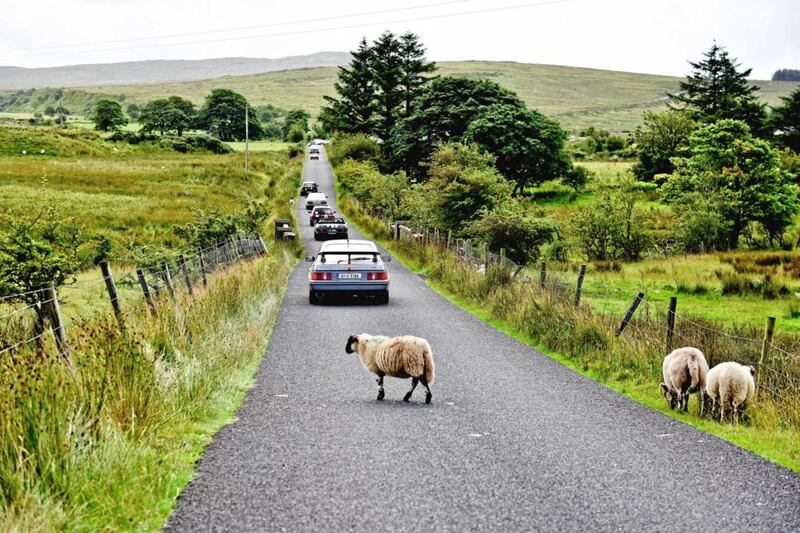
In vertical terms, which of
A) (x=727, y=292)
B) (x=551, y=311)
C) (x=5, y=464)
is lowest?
(x=727, y=292)

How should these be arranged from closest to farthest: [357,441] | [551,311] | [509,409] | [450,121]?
[357,441] → [509,409] → [551,311] → [450,121]

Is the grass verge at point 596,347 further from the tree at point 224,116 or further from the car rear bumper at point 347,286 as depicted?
the tree at point 224,116

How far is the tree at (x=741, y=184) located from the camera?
42.0m

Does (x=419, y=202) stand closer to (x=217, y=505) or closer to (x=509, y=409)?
(x=509, y=409)

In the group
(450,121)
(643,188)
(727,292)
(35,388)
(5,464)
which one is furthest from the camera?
(643,188)

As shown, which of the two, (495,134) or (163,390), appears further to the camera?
(495,134)

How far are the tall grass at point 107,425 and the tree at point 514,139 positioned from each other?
Result: 42.0 meters

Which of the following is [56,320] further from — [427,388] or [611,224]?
[611,224]

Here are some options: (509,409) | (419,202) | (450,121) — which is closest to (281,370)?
(509,409)

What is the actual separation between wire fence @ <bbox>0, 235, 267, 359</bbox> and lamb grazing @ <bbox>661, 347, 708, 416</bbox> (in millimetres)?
6753

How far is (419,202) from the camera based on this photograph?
3947 cm

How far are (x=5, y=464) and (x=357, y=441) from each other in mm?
3451

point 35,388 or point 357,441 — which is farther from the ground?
point 35,388

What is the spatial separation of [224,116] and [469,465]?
A: 161 metres
